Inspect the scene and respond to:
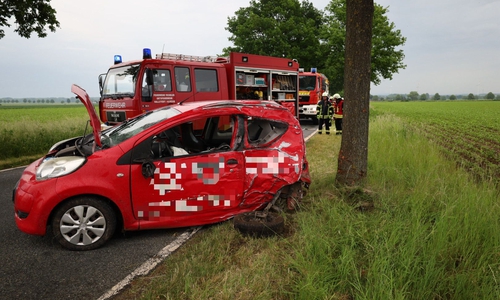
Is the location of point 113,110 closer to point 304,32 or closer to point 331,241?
point 331,241

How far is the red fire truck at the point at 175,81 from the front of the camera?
26.2 feet

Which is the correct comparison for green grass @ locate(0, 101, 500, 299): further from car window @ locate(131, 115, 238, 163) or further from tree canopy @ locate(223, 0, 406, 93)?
tree canopy @ locate(223, 0, 406, 93)

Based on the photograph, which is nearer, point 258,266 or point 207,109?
point 258,266

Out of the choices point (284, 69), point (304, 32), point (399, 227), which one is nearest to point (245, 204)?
point (399, 227)

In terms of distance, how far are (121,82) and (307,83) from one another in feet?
37.9

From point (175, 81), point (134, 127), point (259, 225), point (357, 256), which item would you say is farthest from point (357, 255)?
point (175, 81)

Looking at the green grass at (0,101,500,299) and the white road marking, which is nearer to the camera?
the green grass at (0,101,500,299)

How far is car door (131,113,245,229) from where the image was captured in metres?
3.69

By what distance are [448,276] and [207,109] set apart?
2919mm

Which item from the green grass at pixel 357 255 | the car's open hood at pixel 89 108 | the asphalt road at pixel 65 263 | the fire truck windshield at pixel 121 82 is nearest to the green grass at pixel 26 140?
the fire truck windshield at pixel 121 82

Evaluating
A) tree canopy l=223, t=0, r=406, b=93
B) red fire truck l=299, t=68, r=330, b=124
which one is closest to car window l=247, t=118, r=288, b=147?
red fire truck l=299, t=68, r=330, b=124

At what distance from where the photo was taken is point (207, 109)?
13.4 ft

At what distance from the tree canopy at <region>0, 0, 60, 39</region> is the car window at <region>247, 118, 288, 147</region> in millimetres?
9068

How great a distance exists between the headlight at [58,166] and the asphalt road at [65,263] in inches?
32.0
